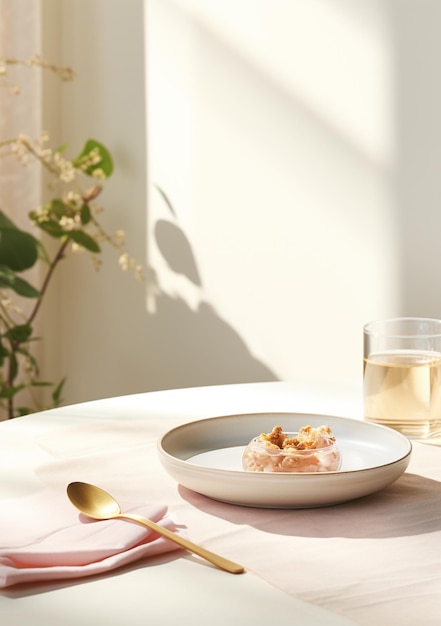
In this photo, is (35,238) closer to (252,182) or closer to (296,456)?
(252,182)

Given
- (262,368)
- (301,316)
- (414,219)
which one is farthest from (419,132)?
(262,368)

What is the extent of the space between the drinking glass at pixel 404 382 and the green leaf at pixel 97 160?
1.34 m

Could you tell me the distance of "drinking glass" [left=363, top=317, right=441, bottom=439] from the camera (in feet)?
3.48

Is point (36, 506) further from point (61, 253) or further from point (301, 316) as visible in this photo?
point (61, 253)

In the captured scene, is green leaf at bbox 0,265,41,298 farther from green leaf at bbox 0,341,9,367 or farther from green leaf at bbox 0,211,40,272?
green leaf at bbox 0,341,9,367

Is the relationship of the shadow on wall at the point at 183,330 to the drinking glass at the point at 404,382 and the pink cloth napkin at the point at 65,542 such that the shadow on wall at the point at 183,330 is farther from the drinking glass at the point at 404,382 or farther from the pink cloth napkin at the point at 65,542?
the pink cloth napkin at the point at 65,542

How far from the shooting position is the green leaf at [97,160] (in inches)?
90.7

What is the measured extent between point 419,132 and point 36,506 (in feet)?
3.78

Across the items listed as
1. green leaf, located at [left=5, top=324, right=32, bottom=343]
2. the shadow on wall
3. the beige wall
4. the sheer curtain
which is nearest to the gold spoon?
the beige wall

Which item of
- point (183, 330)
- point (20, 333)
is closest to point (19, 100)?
point (20, 333)

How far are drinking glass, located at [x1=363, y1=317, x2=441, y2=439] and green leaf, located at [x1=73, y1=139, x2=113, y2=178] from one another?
4.41ft

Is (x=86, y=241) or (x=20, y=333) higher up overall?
(x=86, y=241)

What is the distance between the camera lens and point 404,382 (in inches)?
41.8

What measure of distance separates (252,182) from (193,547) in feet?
4.57
